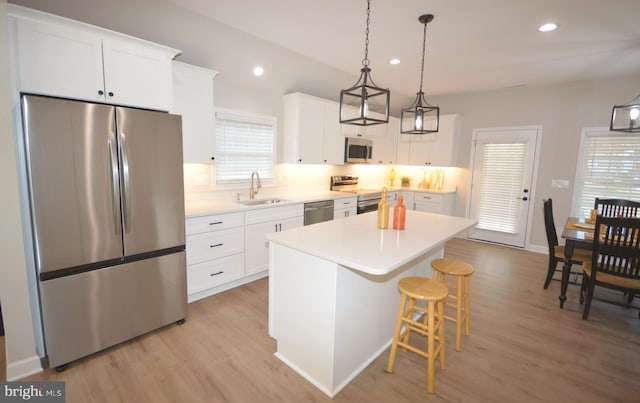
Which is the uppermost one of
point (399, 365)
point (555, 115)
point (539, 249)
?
point (555, 115)

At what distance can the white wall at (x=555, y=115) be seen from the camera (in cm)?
456

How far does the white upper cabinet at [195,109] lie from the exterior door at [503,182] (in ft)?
15.7

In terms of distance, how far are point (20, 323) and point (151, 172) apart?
51.4 inches

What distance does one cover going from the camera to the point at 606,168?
15.2 feet

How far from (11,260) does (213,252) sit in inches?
60.3

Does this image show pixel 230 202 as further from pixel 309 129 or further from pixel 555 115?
pixel 555 115

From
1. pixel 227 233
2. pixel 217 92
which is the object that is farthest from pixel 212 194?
pixel 217 92

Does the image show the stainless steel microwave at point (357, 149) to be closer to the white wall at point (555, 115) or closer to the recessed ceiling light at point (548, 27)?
the white wall at point (555, 115)

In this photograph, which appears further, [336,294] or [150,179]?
[150,179]

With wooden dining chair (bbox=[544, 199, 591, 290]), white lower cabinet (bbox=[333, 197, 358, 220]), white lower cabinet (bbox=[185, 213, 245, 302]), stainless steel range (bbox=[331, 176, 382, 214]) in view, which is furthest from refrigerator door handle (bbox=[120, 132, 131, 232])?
wooden dining chair (bbox=[544, 199, 591, 290])

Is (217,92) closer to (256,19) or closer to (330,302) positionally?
(256,19)

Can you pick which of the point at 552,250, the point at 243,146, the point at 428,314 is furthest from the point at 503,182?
the point at 243,146

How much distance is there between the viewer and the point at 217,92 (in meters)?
3.68

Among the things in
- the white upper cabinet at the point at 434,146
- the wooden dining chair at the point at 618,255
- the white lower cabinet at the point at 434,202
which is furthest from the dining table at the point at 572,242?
the white upper cabinet at the point at 434,146
